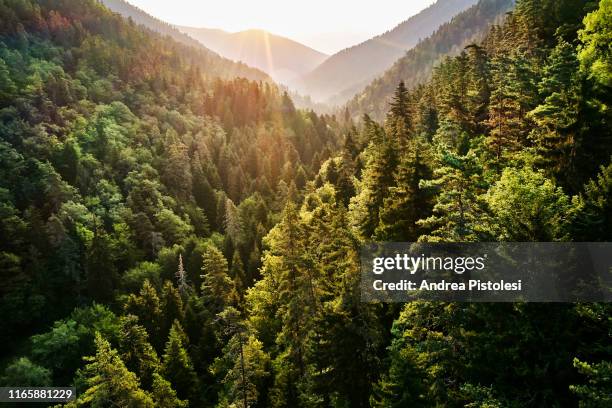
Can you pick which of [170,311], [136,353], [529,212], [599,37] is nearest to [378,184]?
[529,212]

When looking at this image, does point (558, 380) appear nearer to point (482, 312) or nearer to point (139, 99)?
point (482, 312)

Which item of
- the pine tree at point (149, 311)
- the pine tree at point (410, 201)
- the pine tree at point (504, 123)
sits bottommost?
the pine tree at point (149, 311)

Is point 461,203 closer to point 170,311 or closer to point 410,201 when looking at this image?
point 410,201

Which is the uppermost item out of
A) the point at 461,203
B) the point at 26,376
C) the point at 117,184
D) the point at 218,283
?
the point at 117,184

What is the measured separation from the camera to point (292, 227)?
35219mm

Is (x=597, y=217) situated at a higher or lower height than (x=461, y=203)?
lower

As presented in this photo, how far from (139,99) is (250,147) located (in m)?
43.2

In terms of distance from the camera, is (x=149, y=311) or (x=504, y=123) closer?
(x=504, y=123)

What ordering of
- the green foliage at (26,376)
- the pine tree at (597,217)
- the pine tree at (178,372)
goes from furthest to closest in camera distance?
the green foliage at (26,376) < the pine tree at (178,372) < the pine tree at (597,217)

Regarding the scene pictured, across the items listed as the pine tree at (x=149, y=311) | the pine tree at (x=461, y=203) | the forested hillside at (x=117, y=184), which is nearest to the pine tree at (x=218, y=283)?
the forested hillside at (x=117, y=184)

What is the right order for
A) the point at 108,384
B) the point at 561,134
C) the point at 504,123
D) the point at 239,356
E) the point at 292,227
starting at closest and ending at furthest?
the point at 561,134 → the point at 108,384 → the point at 239,356 → the point at 292,227 → the point at 504,123

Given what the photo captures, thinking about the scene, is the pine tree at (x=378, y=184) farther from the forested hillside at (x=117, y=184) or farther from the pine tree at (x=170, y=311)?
the pine tree at (x=170, y=311)

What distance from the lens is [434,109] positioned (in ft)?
202

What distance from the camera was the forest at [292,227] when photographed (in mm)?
19672
